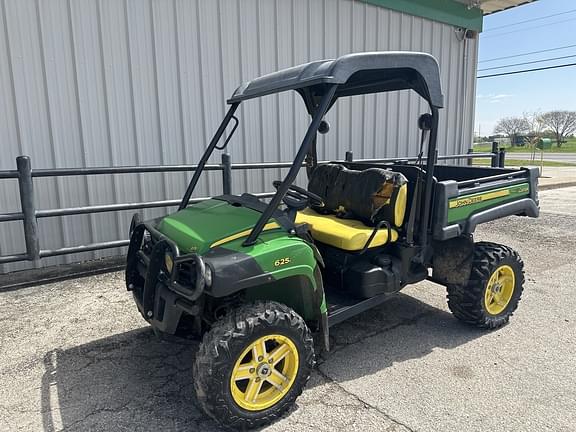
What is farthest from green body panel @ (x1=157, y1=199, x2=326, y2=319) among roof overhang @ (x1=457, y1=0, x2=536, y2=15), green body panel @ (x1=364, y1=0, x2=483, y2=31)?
roof overhang @ (x1=457, y1=0, x2=536, y2=15)

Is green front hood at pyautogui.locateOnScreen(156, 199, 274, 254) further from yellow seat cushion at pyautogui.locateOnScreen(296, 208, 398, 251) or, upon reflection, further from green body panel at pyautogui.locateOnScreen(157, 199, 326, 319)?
yellow seat cushion at pyautogui.locateOnScreen(296, 208, 398, 251)

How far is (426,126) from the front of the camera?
121 inches

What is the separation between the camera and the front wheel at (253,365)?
7.41ft

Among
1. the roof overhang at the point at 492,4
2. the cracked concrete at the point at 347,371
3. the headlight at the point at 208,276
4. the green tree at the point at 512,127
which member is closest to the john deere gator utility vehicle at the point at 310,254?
the headlight at the point at 208,276

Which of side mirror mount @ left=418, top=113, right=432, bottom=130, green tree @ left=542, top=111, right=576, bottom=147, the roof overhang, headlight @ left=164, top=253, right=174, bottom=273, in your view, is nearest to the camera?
headlight @ left=164, top=253, right=174, bottom=273

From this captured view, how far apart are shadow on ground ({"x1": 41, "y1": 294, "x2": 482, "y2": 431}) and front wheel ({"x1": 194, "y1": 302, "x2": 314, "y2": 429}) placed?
9.3 inches

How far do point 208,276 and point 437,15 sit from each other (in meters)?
7.98

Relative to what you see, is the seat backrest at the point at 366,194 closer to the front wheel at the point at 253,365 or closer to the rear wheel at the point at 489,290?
the rear wheel at the point at 489,290

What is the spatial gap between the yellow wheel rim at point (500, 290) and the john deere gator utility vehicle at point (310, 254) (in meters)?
0.01

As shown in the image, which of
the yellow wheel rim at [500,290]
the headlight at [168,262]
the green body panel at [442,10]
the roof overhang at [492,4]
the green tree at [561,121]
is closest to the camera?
the headlight at [168,262]

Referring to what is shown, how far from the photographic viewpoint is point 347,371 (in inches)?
117

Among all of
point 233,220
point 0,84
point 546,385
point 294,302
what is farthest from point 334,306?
point 0,84

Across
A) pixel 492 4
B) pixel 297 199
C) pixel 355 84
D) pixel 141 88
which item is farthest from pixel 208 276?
pixel 492 4

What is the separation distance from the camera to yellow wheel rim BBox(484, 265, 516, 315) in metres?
3.55
